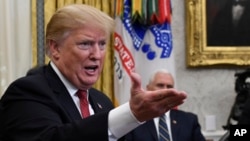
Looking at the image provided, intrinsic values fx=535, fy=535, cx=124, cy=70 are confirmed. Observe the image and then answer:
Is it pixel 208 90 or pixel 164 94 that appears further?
pixel 208 90

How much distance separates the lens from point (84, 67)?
6.24ft

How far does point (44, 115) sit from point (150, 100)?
1.27ft

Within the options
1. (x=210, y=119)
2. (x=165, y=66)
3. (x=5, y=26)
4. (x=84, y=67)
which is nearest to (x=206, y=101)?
(x=210, y=119)

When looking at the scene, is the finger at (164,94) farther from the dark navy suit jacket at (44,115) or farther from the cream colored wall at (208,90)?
the cream colored wall at (208,90)

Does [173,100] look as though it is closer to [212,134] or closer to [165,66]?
[165,66]

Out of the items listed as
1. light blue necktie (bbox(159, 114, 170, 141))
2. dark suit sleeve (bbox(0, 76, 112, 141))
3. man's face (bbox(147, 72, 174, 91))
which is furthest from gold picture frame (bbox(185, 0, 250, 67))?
dark suit sleeve (bbox(0, 76, 112, 141))

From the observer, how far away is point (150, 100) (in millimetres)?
1484

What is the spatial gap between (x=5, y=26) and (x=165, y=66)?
1464mm

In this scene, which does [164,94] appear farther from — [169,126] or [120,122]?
[169,126]

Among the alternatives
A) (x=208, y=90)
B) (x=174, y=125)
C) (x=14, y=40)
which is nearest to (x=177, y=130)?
(x=174, y=125)

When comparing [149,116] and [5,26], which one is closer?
[149,116]

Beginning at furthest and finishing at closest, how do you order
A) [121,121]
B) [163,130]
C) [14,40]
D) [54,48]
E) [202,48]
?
[202,48] < [14,40] < [163,130] < [54,48] < [121,121]

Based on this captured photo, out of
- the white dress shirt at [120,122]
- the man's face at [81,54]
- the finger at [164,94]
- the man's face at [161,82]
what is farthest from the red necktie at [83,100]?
the man's face at [161,82]

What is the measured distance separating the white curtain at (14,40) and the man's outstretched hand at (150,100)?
3.37 meters
